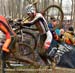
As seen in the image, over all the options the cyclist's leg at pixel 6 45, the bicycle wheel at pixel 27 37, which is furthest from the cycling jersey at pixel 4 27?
the bicycle wheel at pixel 27 37

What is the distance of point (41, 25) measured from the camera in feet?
33.5

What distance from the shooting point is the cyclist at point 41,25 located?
10.1m

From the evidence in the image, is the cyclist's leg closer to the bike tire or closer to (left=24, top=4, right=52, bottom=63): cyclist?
(left=24, top=4, right=52, bottom=63): cyclist

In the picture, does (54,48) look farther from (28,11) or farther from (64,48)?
(28,11)

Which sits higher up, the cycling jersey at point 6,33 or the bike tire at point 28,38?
the cycling jersey at point 6,33

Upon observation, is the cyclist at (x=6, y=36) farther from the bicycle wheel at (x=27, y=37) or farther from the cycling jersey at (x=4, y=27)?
the bicycle wheel at (x=27, y=37)

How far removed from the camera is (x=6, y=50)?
28.7 feet

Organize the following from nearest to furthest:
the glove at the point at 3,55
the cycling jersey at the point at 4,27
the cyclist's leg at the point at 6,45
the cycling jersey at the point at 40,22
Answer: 1. the cycling jersey at the point at 4,27
2. the cyclist's leg at the point at 6,45
3. the glove at the point at 3,55
4. the cycling jersey at the point at 40,22

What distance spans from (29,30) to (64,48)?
1205mm

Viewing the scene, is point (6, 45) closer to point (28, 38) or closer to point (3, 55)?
point (3, 55)

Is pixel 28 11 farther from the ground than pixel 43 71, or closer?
farther from the ground

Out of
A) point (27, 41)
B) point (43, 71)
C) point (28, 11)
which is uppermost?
point (28, 11)

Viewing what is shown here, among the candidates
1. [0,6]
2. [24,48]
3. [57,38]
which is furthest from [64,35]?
[0,6]

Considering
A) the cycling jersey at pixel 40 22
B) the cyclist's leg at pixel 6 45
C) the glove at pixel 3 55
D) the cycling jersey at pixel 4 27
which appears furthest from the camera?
the cycling jersey at pixel 40 22
